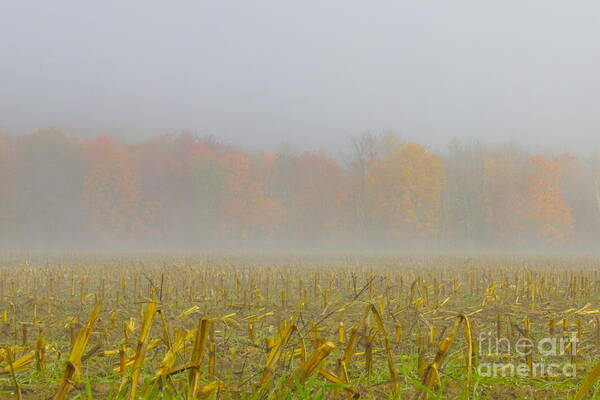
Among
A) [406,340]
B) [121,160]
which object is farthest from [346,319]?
[121,160]

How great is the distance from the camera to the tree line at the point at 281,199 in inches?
1735

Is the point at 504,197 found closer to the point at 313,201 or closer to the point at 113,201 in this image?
the point at 313,201

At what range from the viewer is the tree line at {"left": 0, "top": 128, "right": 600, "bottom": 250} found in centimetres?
4406

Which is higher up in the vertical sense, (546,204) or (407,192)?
(407,192)

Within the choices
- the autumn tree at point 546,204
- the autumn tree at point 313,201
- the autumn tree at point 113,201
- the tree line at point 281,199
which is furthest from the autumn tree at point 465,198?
the autumn tree at point 113,201

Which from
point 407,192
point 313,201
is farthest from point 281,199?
point 407,192

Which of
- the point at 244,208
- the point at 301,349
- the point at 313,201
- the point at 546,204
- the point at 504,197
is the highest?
the point at 504,197

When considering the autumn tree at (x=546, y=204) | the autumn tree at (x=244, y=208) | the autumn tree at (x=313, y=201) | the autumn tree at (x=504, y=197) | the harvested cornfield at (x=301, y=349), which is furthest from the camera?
the autumn tree at (x=313, y=201)

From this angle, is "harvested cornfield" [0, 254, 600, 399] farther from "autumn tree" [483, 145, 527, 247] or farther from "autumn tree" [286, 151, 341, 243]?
"autumn tree" [286, 151, 341, 243]

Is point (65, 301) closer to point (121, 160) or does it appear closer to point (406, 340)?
point (406, 340)

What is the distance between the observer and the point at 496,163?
51219 millimetres

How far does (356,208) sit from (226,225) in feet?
46.4

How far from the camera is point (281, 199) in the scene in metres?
57.0

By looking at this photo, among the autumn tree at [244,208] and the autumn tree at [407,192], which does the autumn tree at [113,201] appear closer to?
the autumn tree at [244,208]
